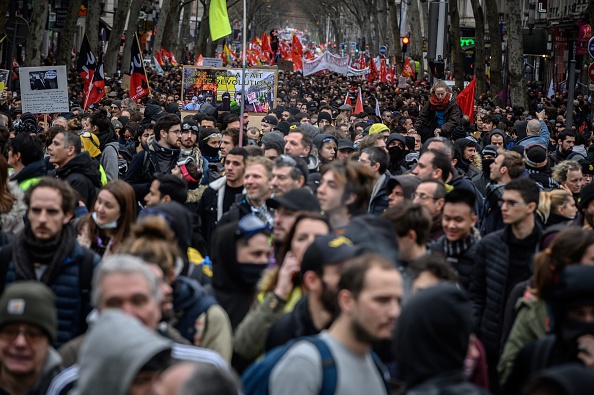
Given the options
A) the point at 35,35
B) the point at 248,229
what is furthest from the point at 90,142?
the point at 35,35

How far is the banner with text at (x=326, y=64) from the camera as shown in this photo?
4953cm

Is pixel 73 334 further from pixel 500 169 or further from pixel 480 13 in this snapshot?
pixel 480 13

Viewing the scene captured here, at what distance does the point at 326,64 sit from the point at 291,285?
1797 inches

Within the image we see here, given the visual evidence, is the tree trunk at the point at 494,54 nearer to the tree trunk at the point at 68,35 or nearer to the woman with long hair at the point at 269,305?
the tree trunk at the point at 68,35

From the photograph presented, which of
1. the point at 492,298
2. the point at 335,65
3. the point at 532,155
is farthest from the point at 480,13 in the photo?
the point at 492,298

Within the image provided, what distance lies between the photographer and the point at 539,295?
5715 mm

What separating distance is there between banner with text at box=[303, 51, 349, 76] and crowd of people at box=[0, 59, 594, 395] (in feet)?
127

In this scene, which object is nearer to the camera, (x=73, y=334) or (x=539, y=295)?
(x=539, y=295)

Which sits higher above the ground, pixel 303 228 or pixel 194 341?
pixel 303 228

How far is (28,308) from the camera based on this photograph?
4.70 meters

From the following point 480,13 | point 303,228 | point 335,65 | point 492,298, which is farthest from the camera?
point 335,65

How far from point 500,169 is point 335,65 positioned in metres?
41.8

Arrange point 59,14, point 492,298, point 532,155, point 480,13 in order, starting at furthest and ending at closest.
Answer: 1. point 59,14
2. point 480,13
3. point 532,155
4. point 492,298

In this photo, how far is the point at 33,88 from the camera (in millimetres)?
18125
